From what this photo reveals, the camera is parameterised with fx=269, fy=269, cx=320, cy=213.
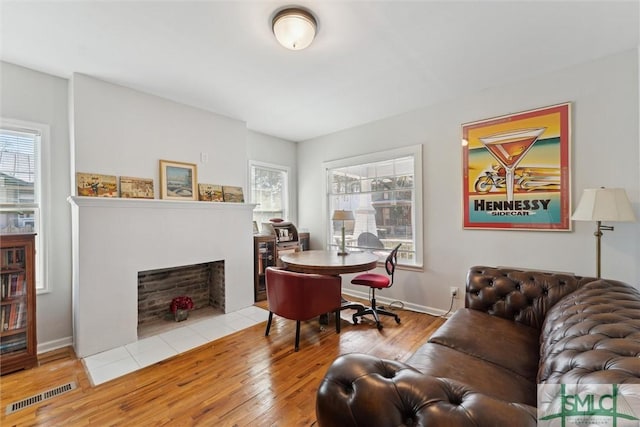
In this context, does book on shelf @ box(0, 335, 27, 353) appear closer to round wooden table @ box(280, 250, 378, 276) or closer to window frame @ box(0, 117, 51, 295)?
window frame @ box(0, 117, 51, 295)

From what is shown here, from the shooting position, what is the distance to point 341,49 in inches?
88.7

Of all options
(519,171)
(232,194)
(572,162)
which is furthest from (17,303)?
(572,162)

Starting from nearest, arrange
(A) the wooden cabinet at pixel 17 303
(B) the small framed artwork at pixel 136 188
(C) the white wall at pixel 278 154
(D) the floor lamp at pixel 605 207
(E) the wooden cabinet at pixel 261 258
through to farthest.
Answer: (D) the floor lamp at pixel 605 207, (A) the wooden cabinet at pixel 17 303, (B) the small framed artwork at pixel 136 188, (E) the wooden cabinet at pixel 261 258, (C) the white wall at pixel 278 154

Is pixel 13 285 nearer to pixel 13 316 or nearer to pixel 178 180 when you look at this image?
pixel 13 316

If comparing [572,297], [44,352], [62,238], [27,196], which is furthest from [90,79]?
[572,297]

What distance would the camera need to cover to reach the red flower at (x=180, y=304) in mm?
3277

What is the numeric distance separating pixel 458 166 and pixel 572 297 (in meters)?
1.93

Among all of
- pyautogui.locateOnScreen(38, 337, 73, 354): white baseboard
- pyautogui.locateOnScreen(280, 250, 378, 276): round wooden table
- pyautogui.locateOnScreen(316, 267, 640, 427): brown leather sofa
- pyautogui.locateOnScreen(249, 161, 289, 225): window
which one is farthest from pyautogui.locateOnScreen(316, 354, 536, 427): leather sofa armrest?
pyautogui.locateOnScreen(249, 161, 289, 225): window

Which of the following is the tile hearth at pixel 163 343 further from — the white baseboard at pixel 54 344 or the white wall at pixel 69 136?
the white wall at pixel 69 136

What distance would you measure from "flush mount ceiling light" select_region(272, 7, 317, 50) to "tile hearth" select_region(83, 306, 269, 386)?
285 cm

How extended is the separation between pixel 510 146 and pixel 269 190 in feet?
11.6

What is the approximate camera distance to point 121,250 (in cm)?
271

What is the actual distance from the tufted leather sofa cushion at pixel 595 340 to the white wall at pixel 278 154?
13.3 feet

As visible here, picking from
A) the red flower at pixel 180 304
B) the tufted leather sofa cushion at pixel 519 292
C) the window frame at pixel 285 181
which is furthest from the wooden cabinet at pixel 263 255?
the tufted leather sofa cushion at pixel 519 292
